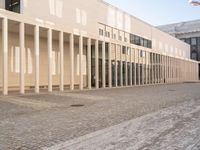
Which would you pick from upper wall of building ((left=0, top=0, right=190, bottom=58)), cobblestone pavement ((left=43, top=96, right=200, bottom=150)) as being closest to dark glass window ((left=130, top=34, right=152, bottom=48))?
upper wall of building ((left=0, top=0, right=190, bottom=58))

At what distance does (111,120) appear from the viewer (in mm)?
8414

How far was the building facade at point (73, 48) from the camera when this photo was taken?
20000 millimetres

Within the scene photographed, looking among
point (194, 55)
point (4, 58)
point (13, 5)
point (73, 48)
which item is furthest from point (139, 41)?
point (194, 55)

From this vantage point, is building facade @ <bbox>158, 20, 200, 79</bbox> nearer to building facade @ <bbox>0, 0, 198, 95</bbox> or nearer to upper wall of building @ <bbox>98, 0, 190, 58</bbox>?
upper wall of building @ <bbox>98, 0, 190, 58</bbox>

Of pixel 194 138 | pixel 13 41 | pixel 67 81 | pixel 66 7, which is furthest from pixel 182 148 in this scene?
pixel 67 81

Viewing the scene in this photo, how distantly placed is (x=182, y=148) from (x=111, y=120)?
3.45 meters

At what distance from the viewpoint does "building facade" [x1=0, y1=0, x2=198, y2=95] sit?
2000 centimetres

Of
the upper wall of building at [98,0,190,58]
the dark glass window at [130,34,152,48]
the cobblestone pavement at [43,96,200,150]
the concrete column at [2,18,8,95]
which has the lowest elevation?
the cobblestone pavement at [43,96,200,150]

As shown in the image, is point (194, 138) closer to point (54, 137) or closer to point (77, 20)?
point (54, 137)

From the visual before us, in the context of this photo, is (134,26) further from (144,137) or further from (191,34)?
(191,34)

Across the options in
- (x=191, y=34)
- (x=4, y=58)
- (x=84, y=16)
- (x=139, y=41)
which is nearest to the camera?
(x=4, y=58)

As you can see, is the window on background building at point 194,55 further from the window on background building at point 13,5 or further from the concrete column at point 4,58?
the concrete column at point 4,58

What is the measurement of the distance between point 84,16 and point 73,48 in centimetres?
406

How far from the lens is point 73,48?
28.2 metres
